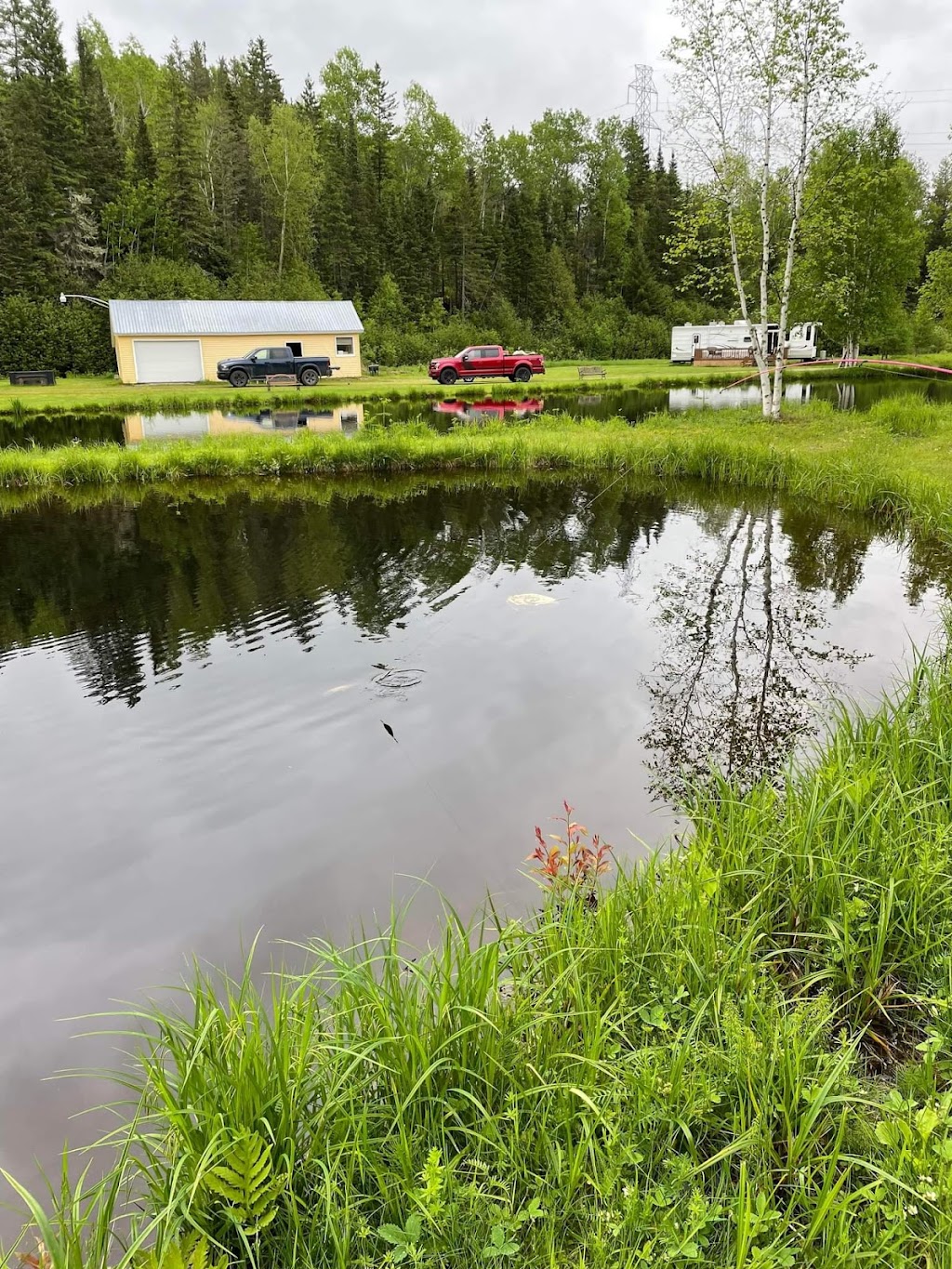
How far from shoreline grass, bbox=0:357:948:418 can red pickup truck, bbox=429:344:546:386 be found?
1.93 feet

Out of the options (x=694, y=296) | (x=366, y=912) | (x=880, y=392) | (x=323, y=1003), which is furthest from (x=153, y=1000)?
(x=694, y=296)

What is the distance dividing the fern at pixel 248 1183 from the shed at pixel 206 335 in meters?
35.5

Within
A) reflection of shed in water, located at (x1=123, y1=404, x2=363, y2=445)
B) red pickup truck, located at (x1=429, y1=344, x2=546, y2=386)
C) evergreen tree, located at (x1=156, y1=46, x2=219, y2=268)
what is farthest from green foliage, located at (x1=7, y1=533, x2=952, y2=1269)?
evergreen tree, located at (x1=156, y1=46, x2=219, y2=268)

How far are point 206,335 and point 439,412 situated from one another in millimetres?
15152

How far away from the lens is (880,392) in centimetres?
2642

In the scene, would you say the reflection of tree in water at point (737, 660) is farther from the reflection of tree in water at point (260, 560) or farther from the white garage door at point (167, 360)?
the white garage door at point (167, 360)

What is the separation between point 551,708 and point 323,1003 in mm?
3142

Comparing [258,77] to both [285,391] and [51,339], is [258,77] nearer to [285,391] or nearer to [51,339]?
[51,339]

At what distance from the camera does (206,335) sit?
33.7m

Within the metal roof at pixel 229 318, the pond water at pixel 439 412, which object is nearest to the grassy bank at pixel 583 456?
the pond water at pixel 439 412

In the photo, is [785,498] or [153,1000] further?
[785,498]

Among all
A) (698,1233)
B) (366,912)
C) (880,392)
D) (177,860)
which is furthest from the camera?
(880,392)

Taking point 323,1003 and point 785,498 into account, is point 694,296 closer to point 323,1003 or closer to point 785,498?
point 785,498

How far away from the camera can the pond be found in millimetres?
3916
